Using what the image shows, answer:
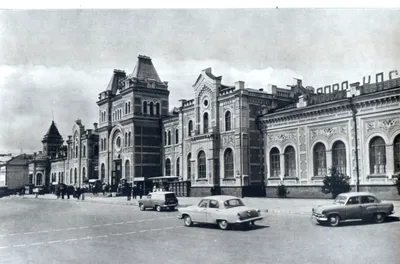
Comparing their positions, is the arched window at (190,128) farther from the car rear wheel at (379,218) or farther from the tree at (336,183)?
the car rear wheel at (379,218)

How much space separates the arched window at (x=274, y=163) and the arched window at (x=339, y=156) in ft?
18.5

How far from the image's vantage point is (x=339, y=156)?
28672mm

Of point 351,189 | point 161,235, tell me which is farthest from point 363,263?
point 351,189

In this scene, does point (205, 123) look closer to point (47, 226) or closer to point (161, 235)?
point (47, 226)

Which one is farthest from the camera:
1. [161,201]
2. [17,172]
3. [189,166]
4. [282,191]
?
[17,172]

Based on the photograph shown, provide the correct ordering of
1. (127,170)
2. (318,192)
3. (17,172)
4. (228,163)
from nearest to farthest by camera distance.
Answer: (318,192)
(228,163)
(127,170)
(17,172)

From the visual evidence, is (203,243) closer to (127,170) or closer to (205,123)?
(205,123)

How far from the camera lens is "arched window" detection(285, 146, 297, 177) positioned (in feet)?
106

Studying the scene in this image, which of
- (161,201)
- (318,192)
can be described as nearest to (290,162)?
(318,192)

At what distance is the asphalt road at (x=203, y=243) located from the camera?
1142 cm

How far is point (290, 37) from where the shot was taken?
17.2 meters

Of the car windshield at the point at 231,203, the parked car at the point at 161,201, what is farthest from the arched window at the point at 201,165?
the car windshield at the point at 231,203

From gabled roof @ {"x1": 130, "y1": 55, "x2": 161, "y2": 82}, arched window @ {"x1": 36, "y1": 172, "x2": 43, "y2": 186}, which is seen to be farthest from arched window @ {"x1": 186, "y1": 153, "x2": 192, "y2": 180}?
arched window @ {"x1": 36, "y1": 172, "x2": 43, "y2": 186}

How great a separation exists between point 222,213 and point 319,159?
16.2m
